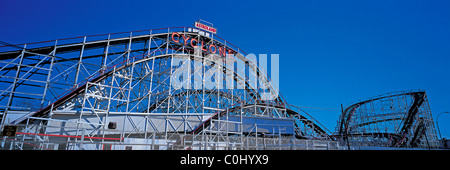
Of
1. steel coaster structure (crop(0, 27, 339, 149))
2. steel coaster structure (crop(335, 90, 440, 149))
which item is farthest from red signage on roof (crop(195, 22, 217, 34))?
steel coaster structure (crop(335, 90, 440, 149))

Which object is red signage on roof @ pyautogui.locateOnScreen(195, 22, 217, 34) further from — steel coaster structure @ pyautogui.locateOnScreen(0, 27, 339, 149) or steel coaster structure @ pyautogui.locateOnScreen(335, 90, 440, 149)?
steel coaster structure @ pyautogui.locateOnScreen(335, 90, 440, 149)

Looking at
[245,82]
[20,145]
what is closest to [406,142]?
[245,82]

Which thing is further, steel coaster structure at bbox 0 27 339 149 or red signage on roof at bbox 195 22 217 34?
red signage on roof at bbox 195 22 217 34

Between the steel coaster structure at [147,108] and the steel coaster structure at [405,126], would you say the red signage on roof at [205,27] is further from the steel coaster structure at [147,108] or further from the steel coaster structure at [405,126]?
the steel coaster structure at [405,126]

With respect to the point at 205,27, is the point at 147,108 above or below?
below

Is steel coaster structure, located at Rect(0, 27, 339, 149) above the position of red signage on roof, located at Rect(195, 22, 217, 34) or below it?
below

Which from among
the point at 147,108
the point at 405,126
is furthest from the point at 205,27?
the point at 405,126

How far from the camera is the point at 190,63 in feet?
83.3

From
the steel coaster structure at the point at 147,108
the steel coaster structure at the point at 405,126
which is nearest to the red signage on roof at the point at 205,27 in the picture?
the steel coaster structure at the point at 147,108

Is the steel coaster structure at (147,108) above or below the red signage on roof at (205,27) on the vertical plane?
below

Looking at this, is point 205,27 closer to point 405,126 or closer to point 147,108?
point 147,108

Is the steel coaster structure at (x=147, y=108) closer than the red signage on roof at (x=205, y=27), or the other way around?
the steel coaster structure at (x=147, y=108)
